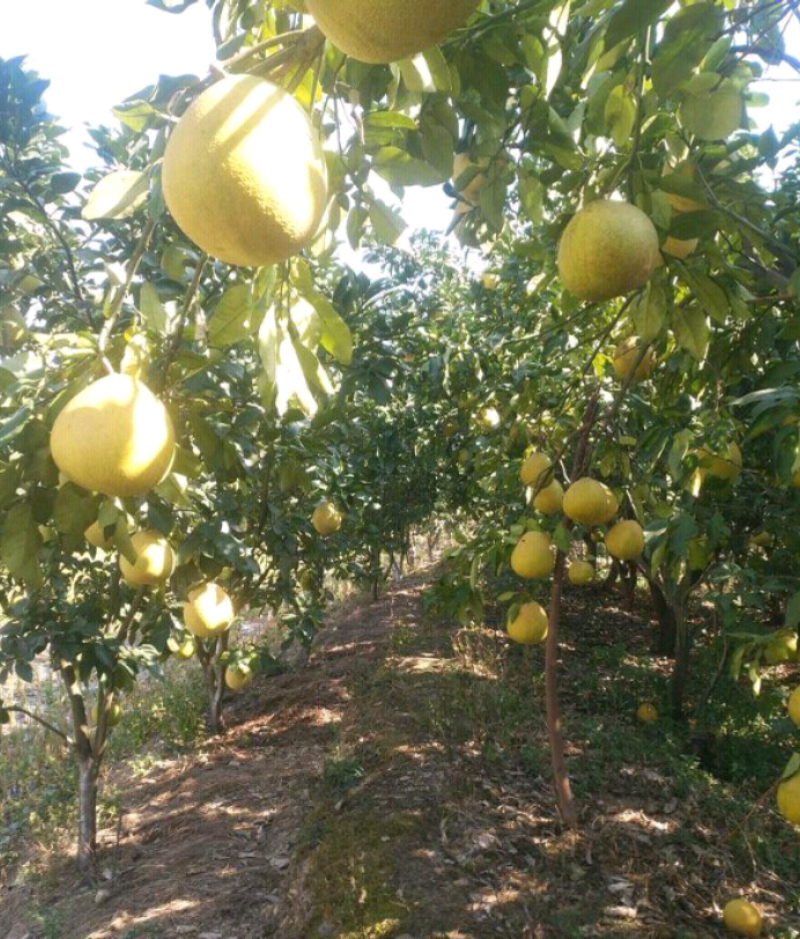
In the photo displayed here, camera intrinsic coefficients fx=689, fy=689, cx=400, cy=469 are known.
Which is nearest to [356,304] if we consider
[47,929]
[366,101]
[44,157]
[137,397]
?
[44,157]

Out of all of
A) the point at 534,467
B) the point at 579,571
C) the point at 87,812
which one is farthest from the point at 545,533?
the point at 87,812

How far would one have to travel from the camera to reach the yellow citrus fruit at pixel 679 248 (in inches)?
56.5

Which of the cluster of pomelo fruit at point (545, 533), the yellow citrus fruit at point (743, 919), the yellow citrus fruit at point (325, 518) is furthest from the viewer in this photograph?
the yellow citrus fruit at point (325, 518)

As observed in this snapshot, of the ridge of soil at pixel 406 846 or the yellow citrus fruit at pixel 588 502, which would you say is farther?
the ridge of soil at pixel 406 846

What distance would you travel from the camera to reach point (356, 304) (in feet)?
8.43

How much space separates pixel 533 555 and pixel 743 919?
1.66 m

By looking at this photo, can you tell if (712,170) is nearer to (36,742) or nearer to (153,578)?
(153,578)

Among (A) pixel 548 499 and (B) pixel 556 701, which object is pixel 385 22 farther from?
(B) pixel 556 701

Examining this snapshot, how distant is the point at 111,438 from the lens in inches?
37.2

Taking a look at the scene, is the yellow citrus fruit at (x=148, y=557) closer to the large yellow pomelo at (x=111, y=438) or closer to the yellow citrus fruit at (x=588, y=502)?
the large yellow pomelo at (x=111, y=438)

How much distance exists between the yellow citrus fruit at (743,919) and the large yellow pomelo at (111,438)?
2971mm

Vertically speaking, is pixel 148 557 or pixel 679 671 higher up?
pixel 148 557

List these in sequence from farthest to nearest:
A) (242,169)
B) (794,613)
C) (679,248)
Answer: (794,613) < (679,248) < (242,169)

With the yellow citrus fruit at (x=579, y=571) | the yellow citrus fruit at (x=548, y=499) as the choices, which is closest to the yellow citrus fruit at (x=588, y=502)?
the yellow citrus fruit at (x=548, y=499)
